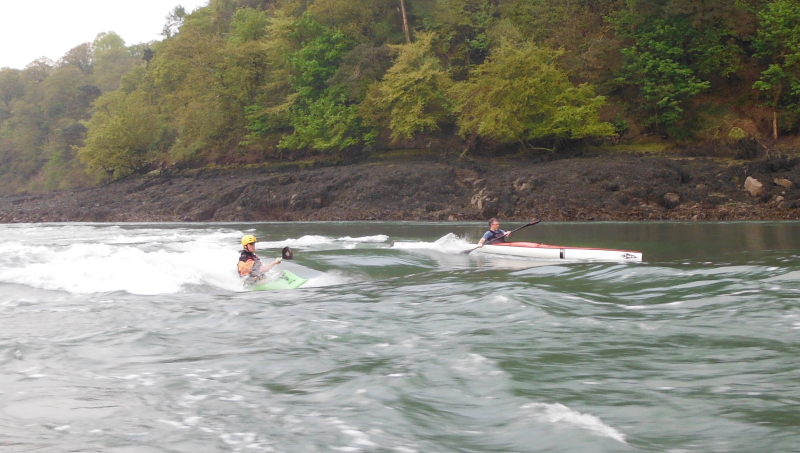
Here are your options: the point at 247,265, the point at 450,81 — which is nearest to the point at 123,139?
the point at 450,81

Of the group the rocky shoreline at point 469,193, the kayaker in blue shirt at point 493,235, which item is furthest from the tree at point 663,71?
the kayaker in blue shirt at point 493,235

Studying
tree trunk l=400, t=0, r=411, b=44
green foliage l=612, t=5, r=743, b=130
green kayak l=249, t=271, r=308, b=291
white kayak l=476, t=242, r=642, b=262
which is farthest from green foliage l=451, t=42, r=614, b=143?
green kayak l=249, t=271, r=308, b=291

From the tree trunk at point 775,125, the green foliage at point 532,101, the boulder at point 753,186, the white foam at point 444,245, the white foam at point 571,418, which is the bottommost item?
the white foam at point 571,418

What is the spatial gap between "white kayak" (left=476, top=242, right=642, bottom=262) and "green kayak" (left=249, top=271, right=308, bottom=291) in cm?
601

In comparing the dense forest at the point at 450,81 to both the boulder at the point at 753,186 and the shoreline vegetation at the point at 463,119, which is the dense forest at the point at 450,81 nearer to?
the shoreline vegetation at the point at 463,119

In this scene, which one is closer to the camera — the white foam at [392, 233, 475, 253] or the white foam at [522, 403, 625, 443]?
the white foam at [522, 403, 625, 443]

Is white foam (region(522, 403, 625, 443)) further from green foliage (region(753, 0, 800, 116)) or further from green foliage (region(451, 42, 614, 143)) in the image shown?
green foliage (region(753, 0, 800, 116))

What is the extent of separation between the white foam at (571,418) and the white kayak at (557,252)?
32.7 feet

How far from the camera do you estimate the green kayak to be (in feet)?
42.9

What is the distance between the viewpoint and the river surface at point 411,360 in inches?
205

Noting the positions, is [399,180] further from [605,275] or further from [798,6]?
[605,275]

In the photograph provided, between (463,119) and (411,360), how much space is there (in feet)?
109

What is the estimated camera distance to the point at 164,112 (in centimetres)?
6125

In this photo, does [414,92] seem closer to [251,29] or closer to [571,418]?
[251,29]
